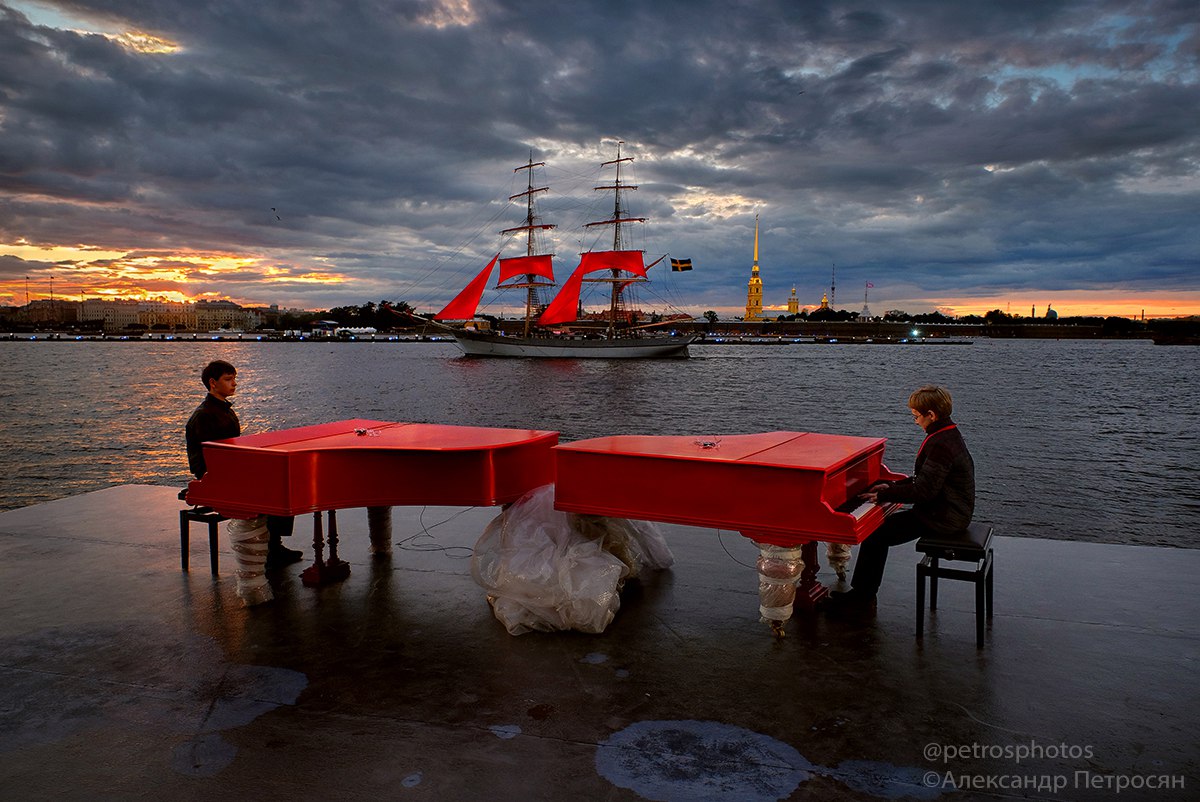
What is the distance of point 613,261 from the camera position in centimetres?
8812

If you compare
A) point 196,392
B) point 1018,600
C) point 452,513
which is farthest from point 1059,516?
point 196,392

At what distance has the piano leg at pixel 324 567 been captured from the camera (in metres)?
5.23

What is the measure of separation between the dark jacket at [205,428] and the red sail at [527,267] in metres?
87.1

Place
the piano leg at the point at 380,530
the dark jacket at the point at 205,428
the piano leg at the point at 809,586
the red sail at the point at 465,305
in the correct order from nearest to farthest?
the piano leg at the point at 809,586 → the dark jacket at the point at 205,428 → the piano leg at the point at 380,530 → the red sail at the point at 465,305

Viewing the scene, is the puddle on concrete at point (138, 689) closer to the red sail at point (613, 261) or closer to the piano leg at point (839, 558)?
the piano leg at point (839, 558)

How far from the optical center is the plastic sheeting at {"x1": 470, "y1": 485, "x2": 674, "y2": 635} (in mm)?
4348

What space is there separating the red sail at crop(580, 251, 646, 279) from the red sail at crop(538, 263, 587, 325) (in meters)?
2.37

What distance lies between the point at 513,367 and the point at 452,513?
74774 mm

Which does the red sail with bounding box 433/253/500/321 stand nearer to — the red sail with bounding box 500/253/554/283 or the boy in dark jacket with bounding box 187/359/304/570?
the red sail with bounding box 500/253/554/283

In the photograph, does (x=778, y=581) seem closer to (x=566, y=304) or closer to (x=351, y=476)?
(x=351, y=476)

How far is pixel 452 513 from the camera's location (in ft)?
24.9

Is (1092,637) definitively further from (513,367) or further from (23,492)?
(513,367)

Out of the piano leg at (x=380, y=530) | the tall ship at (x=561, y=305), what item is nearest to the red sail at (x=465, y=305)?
the tall ship at (x=561, y=305)

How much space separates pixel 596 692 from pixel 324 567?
2548 millimetres
